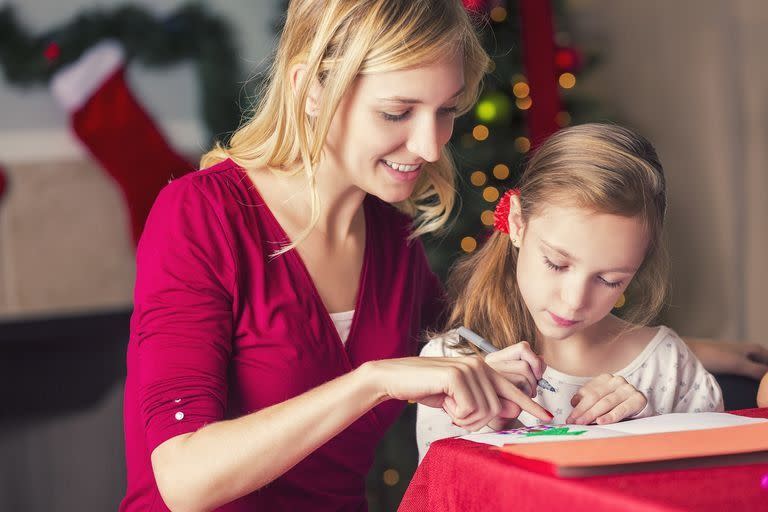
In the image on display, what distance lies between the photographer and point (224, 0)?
11.7 feet

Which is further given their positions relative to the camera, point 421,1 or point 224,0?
point 224,0

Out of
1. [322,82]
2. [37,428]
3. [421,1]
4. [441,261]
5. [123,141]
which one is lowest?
[37,428]

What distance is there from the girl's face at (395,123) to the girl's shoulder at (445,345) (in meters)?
0.26

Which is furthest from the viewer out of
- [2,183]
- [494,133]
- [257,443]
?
[2,183]

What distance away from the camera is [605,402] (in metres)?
1.12

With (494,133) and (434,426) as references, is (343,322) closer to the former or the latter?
(434,426)

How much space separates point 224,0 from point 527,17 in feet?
4.32

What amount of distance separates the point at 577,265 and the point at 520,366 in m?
0.20

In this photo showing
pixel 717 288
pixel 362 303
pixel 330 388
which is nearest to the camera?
pixel 330 388

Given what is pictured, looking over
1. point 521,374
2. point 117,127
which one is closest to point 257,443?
point 521,374

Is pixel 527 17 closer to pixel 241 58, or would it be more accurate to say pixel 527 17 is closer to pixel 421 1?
pixel 241 58

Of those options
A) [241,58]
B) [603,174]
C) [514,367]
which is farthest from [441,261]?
[514,367]

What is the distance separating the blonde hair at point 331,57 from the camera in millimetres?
1229

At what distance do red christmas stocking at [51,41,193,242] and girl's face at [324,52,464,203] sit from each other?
2130 millimetres
